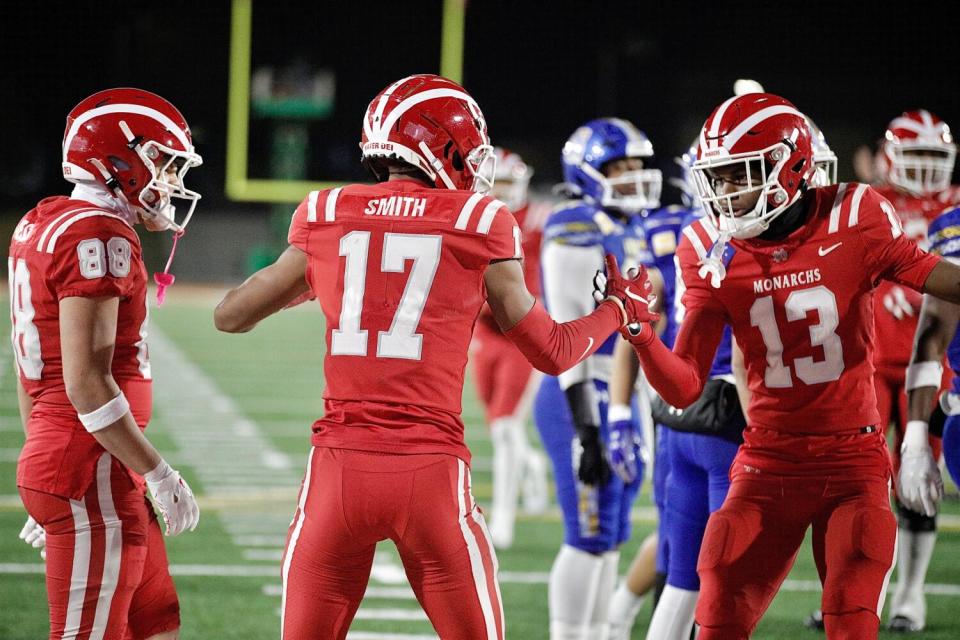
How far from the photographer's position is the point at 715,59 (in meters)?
25.1

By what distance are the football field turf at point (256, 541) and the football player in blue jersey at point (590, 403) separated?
2.65 ft

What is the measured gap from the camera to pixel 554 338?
9.55ft

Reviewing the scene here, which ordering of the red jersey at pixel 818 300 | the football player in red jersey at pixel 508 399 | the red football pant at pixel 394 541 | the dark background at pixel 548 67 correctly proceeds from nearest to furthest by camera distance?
the red football pant at pixel 394 541 < the red jersey at pixel 818 300 < the football player in red jersey at pixel 508 399 < the dark background at pixel 548 67

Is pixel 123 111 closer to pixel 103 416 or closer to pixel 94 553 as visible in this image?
pixel 103 416

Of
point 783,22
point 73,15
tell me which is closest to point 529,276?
point 783,22

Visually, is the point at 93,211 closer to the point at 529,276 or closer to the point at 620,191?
the point at 620,191

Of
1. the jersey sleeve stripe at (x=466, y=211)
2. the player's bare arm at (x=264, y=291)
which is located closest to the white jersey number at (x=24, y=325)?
the player's bare arm at (x=264, y=291)

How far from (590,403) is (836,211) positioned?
48.3 inches

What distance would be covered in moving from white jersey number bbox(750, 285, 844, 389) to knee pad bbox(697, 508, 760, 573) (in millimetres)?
329

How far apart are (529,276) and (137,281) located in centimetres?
463

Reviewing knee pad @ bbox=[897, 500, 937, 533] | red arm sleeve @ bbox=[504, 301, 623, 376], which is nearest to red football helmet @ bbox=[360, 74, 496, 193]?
red arm sleeve @ bbox=[504, 301, 623, 376]

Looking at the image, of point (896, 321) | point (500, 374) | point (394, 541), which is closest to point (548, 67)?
point (500, 374)

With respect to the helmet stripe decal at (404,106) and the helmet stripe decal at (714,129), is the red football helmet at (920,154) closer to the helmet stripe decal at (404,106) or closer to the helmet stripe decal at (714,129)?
the helmet stripe decal at (714,129)

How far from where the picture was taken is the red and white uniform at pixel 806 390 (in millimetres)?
3193
